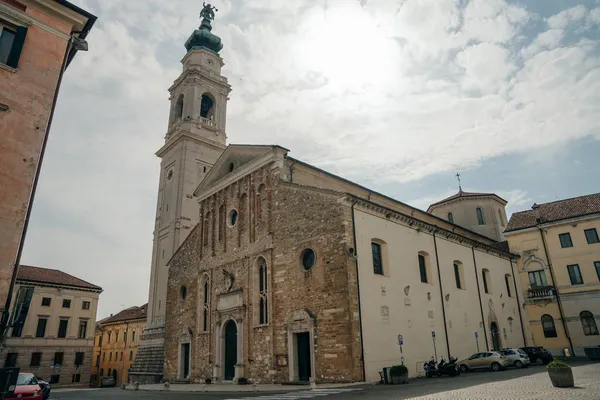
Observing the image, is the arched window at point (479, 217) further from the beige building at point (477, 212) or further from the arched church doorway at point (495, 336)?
the arched church doorway at point (495, 336)

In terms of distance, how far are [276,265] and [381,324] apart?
5.90 m

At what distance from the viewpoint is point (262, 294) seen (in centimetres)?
2164

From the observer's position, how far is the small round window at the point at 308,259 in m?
19.6

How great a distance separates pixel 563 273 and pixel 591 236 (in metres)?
3.37

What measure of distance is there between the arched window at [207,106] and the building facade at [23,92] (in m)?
25.9

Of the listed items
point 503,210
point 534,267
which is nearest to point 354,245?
point 534,267

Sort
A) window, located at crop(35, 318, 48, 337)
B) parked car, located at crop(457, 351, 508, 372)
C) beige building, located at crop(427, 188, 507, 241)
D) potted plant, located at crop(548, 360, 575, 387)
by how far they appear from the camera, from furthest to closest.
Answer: window, located at crop(35, 318, 48, 337)
beige building, located at crop(427, 188, 507, 241)
parked car, located at crop(457, 351, 508, 372)
potted plant, located at crop(548, 360, 575, 387)

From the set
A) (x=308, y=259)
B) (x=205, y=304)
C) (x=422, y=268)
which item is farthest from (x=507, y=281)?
(x=205, y=304)

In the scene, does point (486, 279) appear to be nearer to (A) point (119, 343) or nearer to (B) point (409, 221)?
(B) point (409, 221)

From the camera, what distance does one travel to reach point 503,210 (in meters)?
41.2

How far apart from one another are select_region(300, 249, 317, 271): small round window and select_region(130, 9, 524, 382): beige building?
61 mm

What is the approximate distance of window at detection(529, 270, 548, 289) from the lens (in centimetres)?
3256

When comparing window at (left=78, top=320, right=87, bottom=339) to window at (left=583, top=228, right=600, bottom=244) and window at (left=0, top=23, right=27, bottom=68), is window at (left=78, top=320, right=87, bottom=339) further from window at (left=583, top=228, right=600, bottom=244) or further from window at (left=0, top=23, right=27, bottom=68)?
window at (left=583, top=228, right=600, bottom=244)

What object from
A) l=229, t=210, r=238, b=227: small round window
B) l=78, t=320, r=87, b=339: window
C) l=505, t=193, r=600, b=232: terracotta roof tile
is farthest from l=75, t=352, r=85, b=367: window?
l=505, t=193, r=600, b=232: terracotta roof tile
